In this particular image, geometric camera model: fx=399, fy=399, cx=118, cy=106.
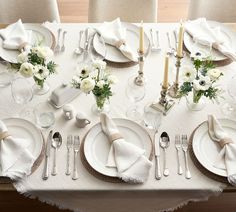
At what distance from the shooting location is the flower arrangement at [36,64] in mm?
1621

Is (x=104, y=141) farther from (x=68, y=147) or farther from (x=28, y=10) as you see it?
(x=28, y=10)

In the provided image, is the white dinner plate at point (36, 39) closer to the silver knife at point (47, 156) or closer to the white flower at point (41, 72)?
the white flower at point (41, 72)

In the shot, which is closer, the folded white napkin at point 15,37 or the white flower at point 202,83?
the white flower at point 202,83

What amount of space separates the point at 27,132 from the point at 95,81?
35 cm

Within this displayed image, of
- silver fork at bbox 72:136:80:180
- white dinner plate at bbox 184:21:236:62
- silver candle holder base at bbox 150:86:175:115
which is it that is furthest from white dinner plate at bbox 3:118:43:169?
white dinner plate at bbox 184:21:236:62

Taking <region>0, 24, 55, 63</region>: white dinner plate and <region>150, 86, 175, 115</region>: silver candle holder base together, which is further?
<region>0, 24, 55, 63</region>: white dinner plate

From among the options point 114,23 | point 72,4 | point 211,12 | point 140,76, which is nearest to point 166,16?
point 72,4

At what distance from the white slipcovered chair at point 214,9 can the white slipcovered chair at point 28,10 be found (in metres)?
0.84

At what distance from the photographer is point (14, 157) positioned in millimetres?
1552

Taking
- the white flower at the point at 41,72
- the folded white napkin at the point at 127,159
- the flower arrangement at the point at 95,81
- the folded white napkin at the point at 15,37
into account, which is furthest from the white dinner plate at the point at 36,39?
the folded white napkin at the point at 127,159

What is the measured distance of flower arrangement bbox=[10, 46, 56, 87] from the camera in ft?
5.32

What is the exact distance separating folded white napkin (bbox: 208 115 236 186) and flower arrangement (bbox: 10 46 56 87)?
0.71 m

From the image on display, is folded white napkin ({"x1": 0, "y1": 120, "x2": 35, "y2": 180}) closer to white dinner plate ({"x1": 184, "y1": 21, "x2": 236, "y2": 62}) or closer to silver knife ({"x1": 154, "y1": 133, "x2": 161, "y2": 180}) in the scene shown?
silver knife ({"x1": 154, "y1": 133, "x2": 161, "y2": 180})

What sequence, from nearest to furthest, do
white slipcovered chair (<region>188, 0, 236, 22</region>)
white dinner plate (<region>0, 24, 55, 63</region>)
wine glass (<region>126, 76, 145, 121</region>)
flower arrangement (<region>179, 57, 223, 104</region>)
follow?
1. flower arrangement (<region>179, 57, 223, 104</region>)
2. wine glass (<region>126, 76, 145, 121</region>)
3. white dinner plate (<region>0, 24, 55, 63</region>)
4. white slipcovered chair (<region>188, 0, 236, 22</region>)
